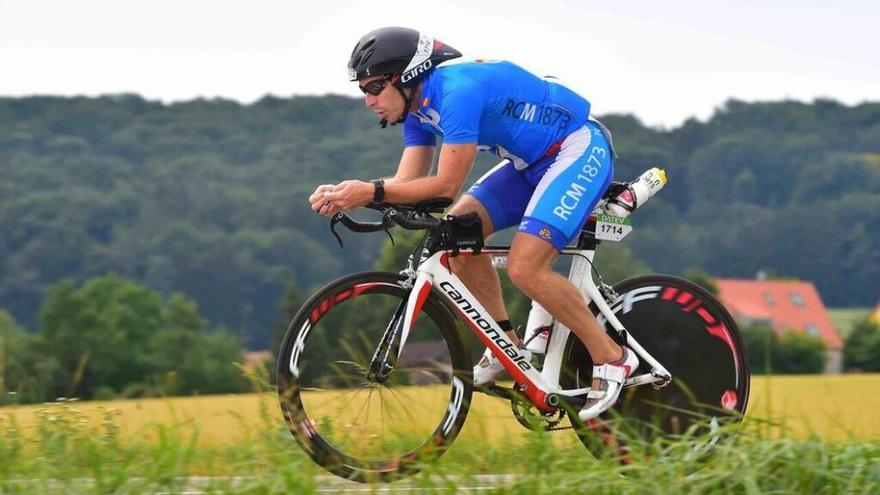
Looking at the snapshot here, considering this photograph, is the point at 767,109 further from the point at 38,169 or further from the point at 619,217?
the point at 619,217

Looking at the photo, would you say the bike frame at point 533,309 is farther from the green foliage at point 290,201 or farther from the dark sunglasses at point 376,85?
the green foliage at point 290,201

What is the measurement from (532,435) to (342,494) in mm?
861

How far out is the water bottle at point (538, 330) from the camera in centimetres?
615

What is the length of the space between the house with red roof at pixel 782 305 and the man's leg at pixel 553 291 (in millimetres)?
42675

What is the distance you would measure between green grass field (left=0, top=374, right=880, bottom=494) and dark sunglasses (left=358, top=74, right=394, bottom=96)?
1348 mm

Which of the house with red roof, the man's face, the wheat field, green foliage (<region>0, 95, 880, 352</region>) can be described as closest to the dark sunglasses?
the man's face

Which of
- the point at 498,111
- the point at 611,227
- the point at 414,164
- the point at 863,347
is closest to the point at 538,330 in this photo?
the point at 611,227

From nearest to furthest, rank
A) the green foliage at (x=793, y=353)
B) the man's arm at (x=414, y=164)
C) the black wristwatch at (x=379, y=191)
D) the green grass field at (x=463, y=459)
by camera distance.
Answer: the green grass field at (x=463, y=459), the black wristwatch at (x=379, y=191), the man's arm at (x=414, y=164), the green foliage at (x=793, y=353)

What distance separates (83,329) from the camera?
167 ft

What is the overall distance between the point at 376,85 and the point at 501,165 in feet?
2.78

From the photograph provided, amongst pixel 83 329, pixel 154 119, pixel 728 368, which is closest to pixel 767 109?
pixel 154 119

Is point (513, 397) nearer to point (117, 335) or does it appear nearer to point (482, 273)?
point (482, 273)

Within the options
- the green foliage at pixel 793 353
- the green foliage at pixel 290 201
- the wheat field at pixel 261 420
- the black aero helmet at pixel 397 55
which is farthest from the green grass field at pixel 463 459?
the green foliage at pixel 290 201

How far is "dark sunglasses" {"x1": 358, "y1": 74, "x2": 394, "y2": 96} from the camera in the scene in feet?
18.6
